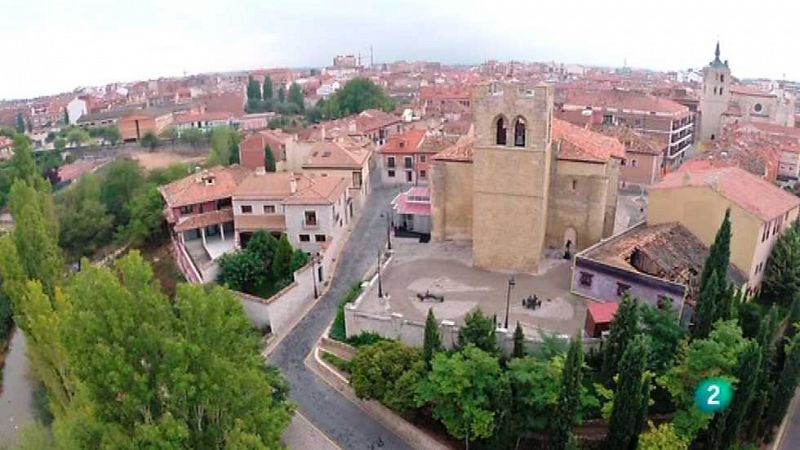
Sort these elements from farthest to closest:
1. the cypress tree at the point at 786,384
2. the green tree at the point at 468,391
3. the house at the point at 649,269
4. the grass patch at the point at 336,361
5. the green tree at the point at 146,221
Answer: the green tree at the point at 146,221 → the grass patch at the point at 336,361 → the house at the point at 649,269 → the cypress tree at the point at 786,384 → the green tree at the point at 468,391

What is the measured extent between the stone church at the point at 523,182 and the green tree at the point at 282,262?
29.1 ft

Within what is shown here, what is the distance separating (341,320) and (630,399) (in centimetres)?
1383

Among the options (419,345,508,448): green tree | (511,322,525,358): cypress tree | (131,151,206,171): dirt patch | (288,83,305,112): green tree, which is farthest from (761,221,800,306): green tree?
(288,83,305,112): green tree

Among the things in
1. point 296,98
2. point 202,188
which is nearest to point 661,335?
point 202,188

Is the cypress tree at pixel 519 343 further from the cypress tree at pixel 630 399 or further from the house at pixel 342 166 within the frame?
the house at pixel 342 166

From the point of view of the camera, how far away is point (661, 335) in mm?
22609

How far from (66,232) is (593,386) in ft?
124

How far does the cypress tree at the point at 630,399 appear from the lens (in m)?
18.7

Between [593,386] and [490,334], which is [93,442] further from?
[593,386]

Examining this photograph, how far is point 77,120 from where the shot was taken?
105m

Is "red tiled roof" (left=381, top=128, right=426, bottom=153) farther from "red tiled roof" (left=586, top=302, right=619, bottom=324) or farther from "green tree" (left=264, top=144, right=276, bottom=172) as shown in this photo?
"red tiled roof" (left=586, top=302, right=619, bottom=324)

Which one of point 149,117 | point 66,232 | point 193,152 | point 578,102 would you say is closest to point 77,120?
point 149,117

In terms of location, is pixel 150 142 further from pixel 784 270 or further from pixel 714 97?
pixel 784 270

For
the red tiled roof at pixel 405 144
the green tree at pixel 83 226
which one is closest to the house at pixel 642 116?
the red tiled roof at pixel 405 144
